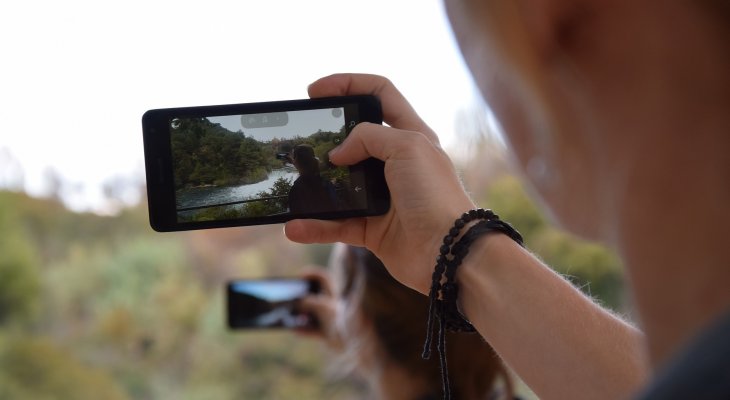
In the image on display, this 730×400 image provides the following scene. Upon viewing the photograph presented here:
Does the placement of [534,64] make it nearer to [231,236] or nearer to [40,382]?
[231,236]

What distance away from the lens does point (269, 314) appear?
1.74m

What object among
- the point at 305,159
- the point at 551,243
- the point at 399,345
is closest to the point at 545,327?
the point at 305,159

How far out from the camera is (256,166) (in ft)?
2.36

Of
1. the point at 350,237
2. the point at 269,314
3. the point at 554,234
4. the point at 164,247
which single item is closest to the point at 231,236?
the point at 164,247

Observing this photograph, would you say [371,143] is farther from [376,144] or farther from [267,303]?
[267,303]

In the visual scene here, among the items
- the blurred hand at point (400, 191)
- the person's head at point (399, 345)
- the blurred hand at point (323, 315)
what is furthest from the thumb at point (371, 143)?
the blurred hand at point (323, 315)

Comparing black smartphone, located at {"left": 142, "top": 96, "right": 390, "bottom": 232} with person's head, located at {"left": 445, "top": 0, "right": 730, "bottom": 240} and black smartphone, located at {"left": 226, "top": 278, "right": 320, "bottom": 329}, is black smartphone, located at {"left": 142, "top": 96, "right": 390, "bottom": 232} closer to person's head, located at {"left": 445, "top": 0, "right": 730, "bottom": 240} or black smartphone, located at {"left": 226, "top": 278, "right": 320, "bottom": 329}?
person's head, located at {"left": 445, "top": 0, "right": 730, "bottom": 240}

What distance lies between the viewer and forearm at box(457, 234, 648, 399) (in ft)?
1.90

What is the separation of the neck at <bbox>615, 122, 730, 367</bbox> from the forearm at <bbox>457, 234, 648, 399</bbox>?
0.31 metres

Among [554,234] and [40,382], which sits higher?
[554,234]

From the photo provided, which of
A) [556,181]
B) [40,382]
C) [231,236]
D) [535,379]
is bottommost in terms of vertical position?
[40,382]

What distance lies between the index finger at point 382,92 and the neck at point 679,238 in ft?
1.50

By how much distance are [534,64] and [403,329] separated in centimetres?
86

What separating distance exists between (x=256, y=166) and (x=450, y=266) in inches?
8.8
